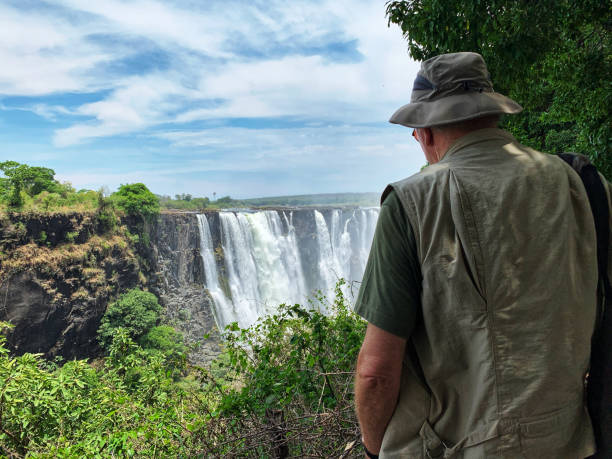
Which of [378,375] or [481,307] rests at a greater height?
[481,307]

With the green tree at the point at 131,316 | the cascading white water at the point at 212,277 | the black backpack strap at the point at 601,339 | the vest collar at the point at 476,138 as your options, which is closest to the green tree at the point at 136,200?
the cascading white water at the point at 212,277

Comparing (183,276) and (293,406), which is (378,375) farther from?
(183,276)

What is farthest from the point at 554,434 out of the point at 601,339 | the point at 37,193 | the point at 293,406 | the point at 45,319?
the point at 37,193

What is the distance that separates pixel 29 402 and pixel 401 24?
5.88 meters

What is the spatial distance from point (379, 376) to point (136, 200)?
27.6 meters

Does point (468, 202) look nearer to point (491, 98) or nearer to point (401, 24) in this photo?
point (491, 98)

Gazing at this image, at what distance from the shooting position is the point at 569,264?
0.67 m

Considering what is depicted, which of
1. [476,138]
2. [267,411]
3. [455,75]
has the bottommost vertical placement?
[267,411]

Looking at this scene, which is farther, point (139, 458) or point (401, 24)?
point (401, 24)

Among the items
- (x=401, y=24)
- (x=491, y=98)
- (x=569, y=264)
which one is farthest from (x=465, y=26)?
(x=569, y=264)

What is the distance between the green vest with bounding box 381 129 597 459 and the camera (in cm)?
65

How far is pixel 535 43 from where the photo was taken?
3.05 m

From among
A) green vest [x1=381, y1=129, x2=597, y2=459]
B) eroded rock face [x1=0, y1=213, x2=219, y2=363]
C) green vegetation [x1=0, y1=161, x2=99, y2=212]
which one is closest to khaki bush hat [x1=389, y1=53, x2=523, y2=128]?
green vest [x1=381, y1=129, x2=597, y2=459]

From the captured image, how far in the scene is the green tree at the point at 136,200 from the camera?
25.4m
